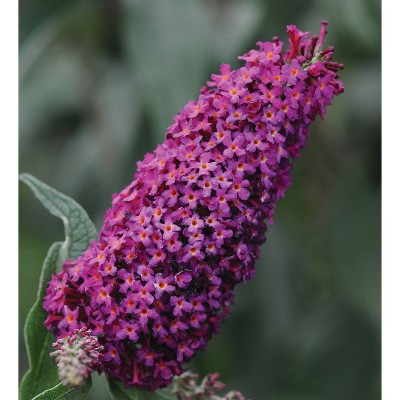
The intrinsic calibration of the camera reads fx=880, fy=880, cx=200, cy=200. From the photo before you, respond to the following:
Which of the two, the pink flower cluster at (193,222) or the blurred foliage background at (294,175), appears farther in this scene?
the blurred foliage background at (294,175)

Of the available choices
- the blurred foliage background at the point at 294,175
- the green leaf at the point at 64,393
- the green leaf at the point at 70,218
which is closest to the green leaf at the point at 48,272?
the green leaf at the point at 70,218

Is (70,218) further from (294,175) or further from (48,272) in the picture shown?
(294,175)

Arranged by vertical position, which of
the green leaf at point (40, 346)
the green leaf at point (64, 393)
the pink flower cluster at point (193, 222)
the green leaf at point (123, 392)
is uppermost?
the pink flower cluster at point (193, 222)

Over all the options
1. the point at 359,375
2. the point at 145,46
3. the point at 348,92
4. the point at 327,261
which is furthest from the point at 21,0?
the point at 359,375

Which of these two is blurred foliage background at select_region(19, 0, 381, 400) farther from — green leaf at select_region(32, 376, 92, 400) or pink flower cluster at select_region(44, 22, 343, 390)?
green leaf at select_region(32, 376, 92, 400)

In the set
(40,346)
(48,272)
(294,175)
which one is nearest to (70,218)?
(48,272)

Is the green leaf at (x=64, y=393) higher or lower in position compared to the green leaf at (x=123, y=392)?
higher

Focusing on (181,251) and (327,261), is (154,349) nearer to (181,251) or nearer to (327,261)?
(181,251)

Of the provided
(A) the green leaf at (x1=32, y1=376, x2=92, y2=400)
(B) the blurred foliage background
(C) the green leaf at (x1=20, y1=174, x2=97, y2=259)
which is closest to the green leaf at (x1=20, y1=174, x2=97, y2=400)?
(C) the green leaf at (x1=20, y1=174, x2=97, y2=259)

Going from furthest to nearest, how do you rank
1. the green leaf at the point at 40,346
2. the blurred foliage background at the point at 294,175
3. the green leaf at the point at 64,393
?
the blurred foliage background at the point at 294,175 < the green leaf at the point at 40,346 < the green leaf at the point at 64,393

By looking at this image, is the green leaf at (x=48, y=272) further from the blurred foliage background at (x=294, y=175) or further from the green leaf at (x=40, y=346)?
the blurred foliage background at (x=294, y=175)
